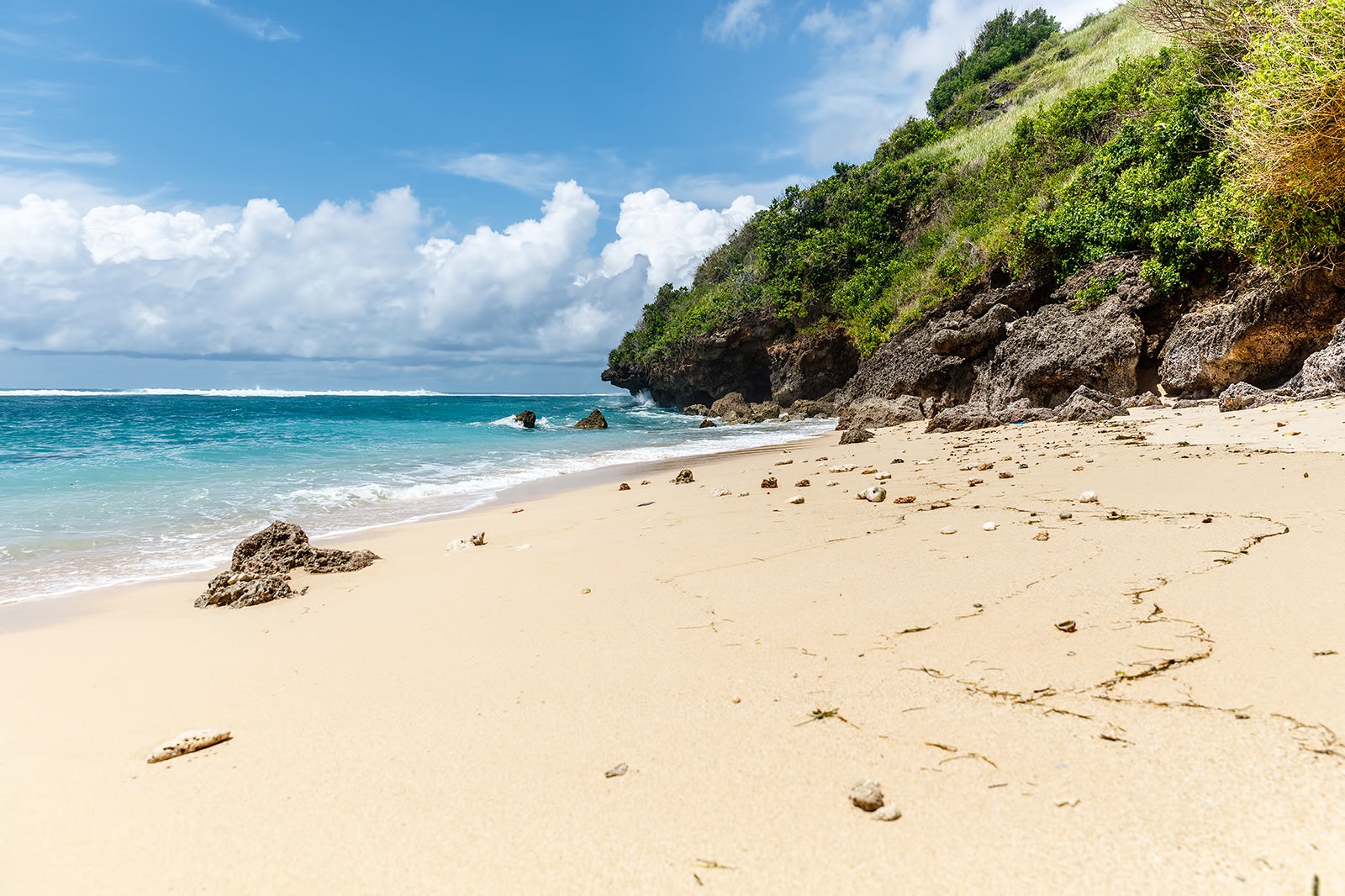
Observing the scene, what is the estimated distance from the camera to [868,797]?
148 centimetres

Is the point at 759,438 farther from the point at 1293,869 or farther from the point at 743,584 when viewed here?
the point at 1293,869

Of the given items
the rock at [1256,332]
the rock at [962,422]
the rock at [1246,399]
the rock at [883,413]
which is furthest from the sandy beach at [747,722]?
the rock at [883,413]

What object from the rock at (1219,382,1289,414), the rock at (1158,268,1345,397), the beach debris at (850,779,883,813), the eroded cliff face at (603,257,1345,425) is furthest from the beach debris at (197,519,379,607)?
the rock at (1158,268,1345,397)

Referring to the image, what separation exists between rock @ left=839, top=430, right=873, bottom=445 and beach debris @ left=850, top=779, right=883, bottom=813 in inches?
455

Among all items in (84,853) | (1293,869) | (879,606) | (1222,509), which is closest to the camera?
(1293,869)

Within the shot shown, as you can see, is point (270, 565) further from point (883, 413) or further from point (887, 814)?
point (883, 413)

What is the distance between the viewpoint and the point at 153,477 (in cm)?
1191

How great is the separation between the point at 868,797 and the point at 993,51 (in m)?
57.8

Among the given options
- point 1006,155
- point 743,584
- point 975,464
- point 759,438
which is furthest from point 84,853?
point 1006,155

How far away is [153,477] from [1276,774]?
Answer: 15.5m

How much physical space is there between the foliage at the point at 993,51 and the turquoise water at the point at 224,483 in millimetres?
37285

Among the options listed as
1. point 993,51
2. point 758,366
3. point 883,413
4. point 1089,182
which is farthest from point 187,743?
point 993,51

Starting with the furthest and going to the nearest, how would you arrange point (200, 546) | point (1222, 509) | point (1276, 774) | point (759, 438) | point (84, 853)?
point (759, 438), point (200, 546), point (1222, 509), point (84, 853), point (1276, 774)

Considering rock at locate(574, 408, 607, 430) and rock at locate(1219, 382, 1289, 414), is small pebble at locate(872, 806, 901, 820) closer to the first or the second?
rock at locate(1219, 382, 1289, 414)
